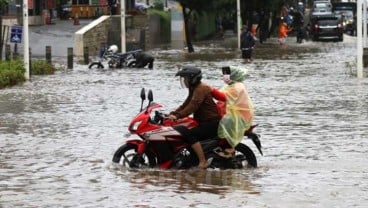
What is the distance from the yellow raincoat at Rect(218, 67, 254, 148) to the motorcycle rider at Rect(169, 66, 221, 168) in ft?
0.53

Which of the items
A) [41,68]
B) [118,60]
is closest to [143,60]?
[118,60]

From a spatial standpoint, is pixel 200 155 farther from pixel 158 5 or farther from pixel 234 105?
pixel 158 5

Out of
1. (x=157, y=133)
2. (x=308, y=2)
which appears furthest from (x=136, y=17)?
(x=308, y=2)

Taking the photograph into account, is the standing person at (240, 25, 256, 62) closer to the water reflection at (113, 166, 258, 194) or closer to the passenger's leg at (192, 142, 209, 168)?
the water reflection at (113, 166, 258, 194)

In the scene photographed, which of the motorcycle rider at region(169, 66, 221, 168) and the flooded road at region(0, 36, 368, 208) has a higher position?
the motorcycle rider at region(169, 66, 221, 168)

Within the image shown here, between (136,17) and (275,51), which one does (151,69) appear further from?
(136,17)

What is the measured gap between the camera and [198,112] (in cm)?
1270

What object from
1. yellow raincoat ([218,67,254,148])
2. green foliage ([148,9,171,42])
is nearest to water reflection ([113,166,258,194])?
yellow raincoat ([218,67,254,148])

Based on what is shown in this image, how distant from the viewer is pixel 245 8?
6247 cm

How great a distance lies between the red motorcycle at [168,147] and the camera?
12609 millimetres

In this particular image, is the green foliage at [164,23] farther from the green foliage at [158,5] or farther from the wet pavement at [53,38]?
the wet pavement at [53,38]

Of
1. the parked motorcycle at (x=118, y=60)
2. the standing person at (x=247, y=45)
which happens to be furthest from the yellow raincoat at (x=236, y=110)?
the standing person at (x=247, y=45)

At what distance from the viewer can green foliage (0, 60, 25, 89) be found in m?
28.5

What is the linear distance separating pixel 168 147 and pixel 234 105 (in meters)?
1.05
